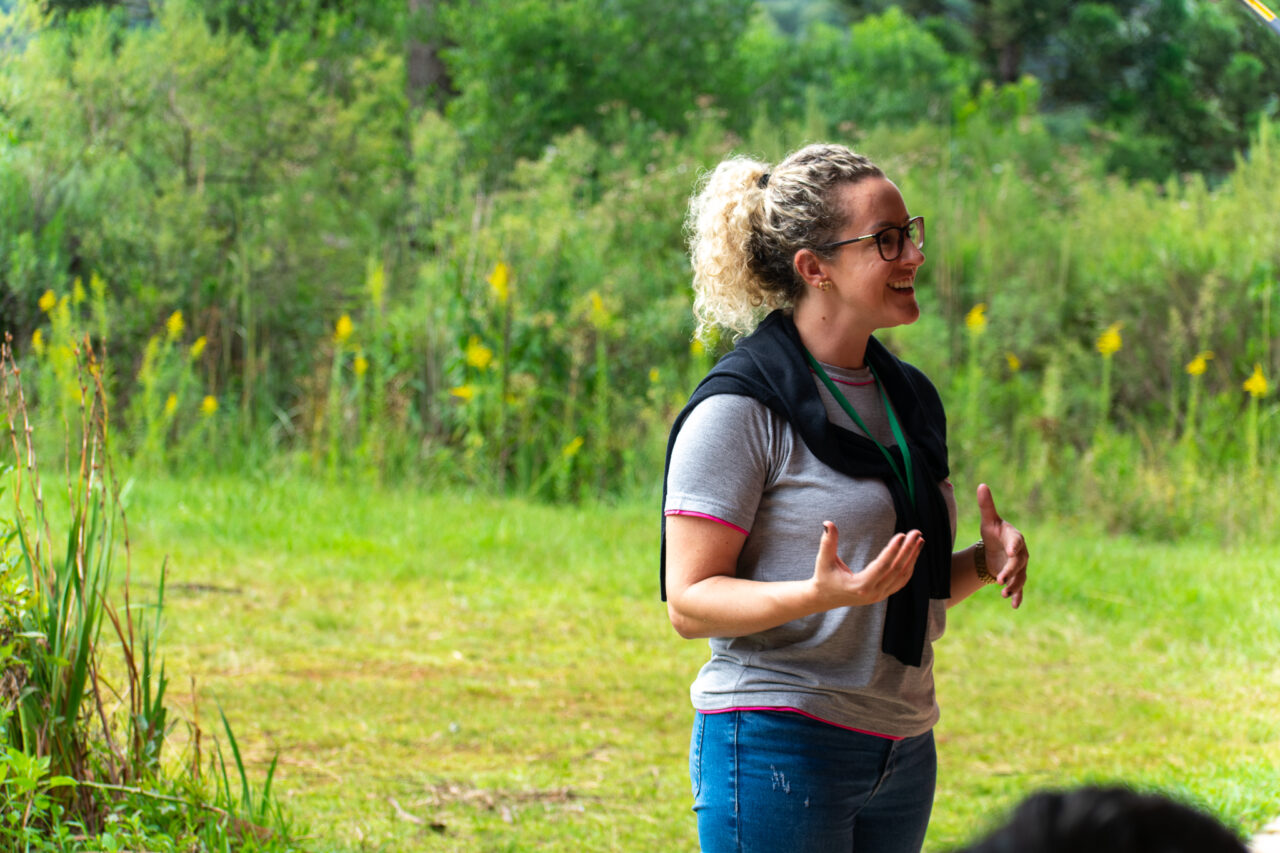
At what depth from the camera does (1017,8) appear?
23953 mm

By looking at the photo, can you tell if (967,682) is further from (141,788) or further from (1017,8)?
(1017,8)

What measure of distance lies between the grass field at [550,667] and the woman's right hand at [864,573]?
1972 mm

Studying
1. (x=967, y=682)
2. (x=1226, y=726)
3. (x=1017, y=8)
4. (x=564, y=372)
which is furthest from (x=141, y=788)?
(x=1017, y=8)

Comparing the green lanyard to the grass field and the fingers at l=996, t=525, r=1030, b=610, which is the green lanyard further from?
the grass field

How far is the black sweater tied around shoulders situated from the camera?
6.53 ft

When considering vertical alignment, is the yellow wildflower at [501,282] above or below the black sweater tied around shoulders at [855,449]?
above

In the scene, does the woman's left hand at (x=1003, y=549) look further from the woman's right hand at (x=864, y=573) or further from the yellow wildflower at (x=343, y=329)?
the yellow wildflower at (x=343, y=329)

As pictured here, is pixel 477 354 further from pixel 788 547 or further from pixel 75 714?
pixel 788 547

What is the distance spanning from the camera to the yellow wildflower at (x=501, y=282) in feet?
27.0

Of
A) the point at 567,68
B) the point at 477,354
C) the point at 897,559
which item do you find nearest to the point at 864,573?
the point at 897,559

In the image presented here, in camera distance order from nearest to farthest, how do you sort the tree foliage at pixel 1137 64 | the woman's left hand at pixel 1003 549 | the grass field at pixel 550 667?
the woman's left hand at pixel 1003 549 < the grass field at pixel 550 667 < the tree foliage at pixel 1137 64

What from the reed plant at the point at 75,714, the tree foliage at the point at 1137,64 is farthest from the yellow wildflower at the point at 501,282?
the tree foliage at the point at 1137,64

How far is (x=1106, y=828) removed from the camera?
70 cm

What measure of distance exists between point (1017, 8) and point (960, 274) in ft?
53.1
